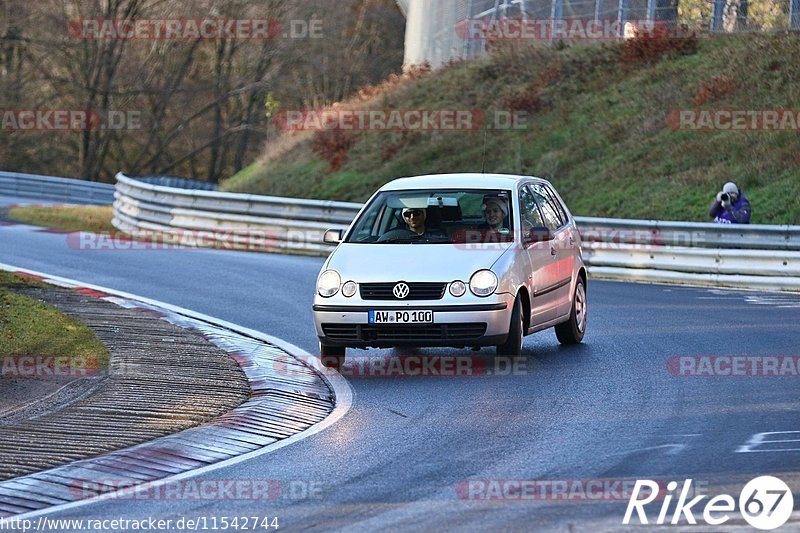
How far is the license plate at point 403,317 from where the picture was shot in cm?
1178

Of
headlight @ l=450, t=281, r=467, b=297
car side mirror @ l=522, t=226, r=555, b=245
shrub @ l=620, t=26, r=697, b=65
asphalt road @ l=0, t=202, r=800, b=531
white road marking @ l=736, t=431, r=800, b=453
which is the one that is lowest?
asphalt road @ l=0, t=202, r=800, b=531

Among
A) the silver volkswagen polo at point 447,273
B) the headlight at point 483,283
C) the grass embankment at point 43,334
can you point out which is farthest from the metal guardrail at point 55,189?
the headlight at point 483,283

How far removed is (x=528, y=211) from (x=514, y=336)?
1.56m

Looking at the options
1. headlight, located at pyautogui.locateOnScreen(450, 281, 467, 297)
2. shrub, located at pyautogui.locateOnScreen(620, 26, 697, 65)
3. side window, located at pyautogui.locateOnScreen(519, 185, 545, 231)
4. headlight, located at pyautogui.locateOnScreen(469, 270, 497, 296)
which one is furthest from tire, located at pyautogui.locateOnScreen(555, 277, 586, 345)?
shrub, located at pyautogui.locateOnScreen(620, 26, 697, 65)

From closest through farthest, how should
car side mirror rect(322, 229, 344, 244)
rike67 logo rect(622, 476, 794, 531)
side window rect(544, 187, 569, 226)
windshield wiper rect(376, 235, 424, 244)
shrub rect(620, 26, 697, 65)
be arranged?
rike67 logo rect(622, 476, 794, 531) → windshield wiper rect(376, 235, 424, 244) → car side mirror rect(322, 229, 344, 244) → side window rect(544, 187, 569, 226) → shrub rect(620, 26, 697, 65)

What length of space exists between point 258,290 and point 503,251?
6.62 meters

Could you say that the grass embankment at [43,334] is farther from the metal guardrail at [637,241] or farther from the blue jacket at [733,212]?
the blue jacket at [733,212]

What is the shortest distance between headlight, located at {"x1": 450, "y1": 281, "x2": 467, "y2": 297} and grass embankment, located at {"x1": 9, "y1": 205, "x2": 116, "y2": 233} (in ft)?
61.5

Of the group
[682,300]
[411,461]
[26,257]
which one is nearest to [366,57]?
[26,257]

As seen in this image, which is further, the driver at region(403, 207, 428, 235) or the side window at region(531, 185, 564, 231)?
the side window at region(531, 185, 564, 231)

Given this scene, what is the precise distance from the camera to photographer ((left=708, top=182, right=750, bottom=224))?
22.4 metres

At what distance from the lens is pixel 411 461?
27.9 ft

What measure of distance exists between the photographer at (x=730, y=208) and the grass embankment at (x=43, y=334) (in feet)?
37.2

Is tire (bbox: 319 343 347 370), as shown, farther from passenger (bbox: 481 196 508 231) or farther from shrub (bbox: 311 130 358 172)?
shrub (bbox: 311 130 358 172)
